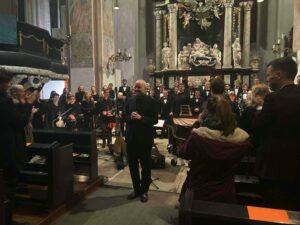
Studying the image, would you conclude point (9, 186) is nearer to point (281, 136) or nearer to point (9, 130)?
point (9, 130)

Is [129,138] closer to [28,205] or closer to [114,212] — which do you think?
[114,212]

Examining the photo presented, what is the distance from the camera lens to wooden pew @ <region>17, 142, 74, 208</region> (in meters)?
3.55

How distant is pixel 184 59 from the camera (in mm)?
15688

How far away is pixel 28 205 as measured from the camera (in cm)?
371

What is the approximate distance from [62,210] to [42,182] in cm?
Result: 45

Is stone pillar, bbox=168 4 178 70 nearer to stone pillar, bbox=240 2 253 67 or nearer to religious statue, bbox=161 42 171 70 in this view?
religious statue, bbox=161 42 171 70

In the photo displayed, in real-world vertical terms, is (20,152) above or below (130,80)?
below

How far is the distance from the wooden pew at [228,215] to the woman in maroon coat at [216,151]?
1.50 ft

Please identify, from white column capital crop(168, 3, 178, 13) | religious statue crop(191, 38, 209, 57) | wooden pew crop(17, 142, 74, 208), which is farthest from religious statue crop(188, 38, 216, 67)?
wooden pew crop(17, 142, 74, 208)

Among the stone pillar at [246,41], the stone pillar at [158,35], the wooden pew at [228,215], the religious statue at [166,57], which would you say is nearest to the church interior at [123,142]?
the wooden pew at [228,215]

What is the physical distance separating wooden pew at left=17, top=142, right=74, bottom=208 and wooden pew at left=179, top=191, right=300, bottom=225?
2373 mm

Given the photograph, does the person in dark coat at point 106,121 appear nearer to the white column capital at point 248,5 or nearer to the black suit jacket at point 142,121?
the black suit jacket at point 142,121

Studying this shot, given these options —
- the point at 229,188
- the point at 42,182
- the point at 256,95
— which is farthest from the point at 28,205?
Answer: the point at 256,95

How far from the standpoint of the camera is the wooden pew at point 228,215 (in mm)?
1490
